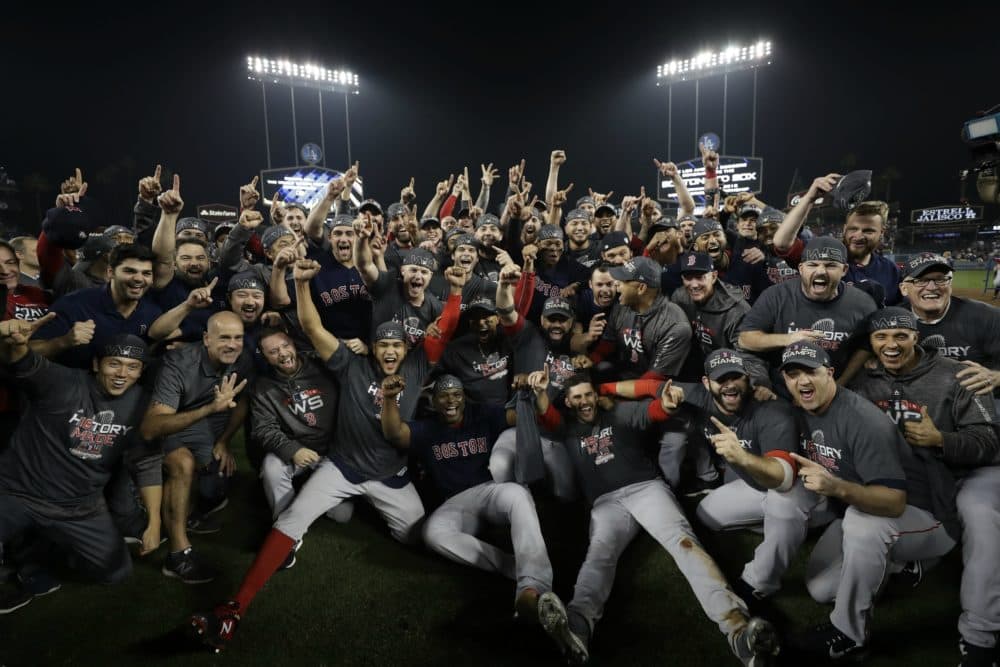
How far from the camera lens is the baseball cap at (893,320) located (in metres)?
3.99

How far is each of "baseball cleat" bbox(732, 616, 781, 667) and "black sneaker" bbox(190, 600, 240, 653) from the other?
10.7 feet

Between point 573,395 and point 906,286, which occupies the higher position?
point 906,286

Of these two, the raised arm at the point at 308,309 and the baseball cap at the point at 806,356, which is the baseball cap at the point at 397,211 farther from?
the baseball cap at the point at 806,356

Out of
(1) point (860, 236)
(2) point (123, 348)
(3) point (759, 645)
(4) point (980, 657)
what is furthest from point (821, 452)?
(2) point (123, 348)

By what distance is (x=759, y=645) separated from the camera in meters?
3.16

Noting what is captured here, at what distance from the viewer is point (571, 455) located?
16.0 ft

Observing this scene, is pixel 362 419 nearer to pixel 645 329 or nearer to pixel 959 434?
pixel 645 329

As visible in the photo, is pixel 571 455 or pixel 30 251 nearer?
pixel 571 455

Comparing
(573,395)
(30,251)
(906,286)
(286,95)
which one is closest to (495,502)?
(573,395)

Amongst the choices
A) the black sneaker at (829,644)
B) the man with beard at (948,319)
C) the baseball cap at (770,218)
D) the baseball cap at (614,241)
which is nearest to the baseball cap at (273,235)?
the baseball cap at (614,241)

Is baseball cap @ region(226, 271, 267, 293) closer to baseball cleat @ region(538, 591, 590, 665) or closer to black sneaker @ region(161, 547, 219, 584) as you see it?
black sneaker @ region(161, 547, 219, 584)

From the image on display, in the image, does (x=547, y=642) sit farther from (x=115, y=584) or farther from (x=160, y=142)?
(x=160, y=142)

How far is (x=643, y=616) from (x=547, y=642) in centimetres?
74

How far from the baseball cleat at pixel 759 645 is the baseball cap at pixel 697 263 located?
308cm
